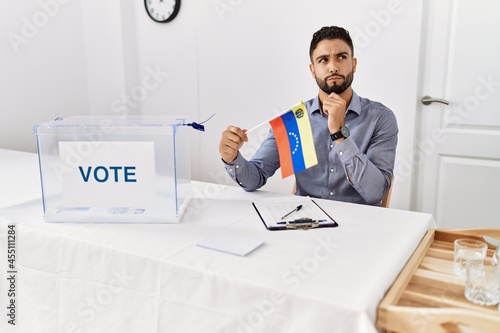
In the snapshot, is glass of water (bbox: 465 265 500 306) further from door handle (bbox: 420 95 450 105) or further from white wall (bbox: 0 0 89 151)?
white wall (bbox: 0 0 89 151)

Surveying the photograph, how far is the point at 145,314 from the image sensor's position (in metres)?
1.04

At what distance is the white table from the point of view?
879mm

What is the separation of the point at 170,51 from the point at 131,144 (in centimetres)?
218

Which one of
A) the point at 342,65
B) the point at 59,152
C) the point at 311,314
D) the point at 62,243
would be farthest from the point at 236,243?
the point at 342,65

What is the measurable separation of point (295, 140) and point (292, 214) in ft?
0.69

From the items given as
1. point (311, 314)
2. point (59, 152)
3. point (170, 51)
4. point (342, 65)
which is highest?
point (170, 51)

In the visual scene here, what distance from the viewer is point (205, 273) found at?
0.96 metres

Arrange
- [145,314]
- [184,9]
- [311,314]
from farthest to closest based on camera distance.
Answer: [184,9], [145,314], [311,314]

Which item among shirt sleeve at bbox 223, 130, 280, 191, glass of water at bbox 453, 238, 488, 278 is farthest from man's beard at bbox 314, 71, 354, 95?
glass of water at bbox 453, 238, 488, 278

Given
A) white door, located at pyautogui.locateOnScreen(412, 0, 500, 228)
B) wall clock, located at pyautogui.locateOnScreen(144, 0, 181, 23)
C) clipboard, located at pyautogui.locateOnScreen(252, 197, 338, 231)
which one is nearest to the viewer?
clipboard, located at pyautogui.locateOnScreen(252, 197, 338, 231)

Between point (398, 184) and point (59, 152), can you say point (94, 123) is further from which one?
point (398, 184)

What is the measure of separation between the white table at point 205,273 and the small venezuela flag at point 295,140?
0.16m

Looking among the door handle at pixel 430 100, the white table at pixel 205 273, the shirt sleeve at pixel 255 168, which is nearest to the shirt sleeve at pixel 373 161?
the white table at pixel 205 273

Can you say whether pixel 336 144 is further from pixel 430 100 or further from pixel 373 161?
pixel 430 100
